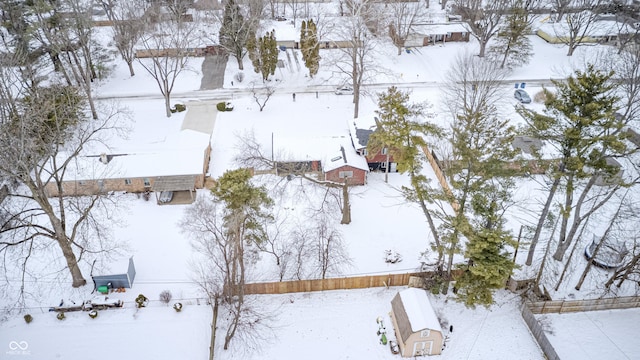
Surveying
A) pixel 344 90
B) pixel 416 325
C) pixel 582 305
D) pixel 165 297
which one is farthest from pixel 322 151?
pixel 582 305

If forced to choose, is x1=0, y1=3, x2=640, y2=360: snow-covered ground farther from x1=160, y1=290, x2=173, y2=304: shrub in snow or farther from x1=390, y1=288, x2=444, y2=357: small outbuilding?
x1=390, y1=288, x2=444, y2=357: small outbuilding

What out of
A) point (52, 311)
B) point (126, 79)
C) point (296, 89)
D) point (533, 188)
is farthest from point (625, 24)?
point (52, 311)

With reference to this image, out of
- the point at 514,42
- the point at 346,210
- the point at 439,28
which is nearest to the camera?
the point at 346,210

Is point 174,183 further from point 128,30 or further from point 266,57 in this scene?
point 128,30

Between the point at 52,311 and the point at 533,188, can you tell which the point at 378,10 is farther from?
the point at 52,311

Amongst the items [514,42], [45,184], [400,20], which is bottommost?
[45,184]

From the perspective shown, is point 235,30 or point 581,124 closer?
point 581,124

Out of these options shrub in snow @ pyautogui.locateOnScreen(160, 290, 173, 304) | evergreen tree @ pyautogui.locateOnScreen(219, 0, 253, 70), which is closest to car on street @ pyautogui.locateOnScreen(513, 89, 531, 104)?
evergreen tree @ pyautogui.locateOnScreen(219, 0, 253, 70)
